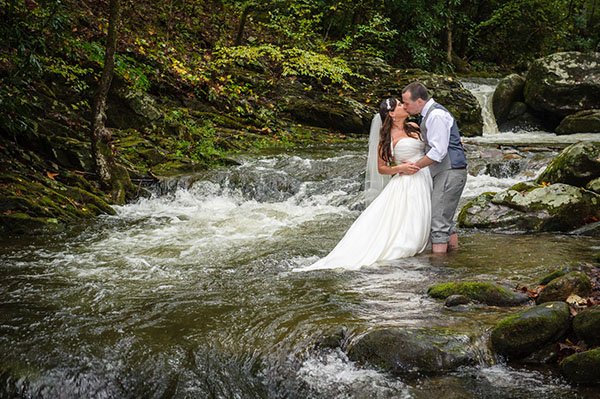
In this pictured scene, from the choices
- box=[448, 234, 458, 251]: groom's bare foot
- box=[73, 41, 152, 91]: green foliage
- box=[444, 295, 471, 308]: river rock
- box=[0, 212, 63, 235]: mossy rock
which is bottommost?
box=[0, 212, 63, 235]: mossy rock

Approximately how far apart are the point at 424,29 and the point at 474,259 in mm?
21037

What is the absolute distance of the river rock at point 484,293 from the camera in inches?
173

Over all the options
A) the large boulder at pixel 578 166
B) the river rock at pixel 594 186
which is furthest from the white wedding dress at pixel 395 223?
the large boulder at pixel 578 166

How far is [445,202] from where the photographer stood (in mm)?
6434

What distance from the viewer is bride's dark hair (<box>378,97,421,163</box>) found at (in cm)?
645

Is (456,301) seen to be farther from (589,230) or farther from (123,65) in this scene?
(123,65)

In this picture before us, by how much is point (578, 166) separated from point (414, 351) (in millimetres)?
6683

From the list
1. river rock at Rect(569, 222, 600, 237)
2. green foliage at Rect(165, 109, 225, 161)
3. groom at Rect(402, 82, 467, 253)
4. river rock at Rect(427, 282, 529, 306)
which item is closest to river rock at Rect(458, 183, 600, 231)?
river rock at Rect(569, 222, 600, 237)

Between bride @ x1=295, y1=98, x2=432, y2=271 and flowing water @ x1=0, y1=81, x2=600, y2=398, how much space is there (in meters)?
0.30

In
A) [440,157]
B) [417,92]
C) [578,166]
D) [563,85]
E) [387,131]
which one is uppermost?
[563,85]

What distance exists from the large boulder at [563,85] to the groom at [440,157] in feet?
49.0

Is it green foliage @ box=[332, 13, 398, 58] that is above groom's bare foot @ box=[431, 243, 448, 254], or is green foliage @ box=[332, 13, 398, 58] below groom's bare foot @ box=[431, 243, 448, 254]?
above

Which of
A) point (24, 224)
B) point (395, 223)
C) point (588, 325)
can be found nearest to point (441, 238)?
point (395, 223)

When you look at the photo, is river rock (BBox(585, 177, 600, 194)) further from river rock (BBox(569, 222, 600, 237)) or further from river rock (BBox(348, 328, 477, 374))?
river rock (BBox(348, 328, 477, 374))
